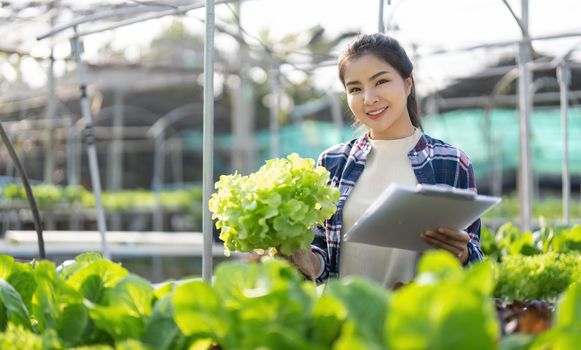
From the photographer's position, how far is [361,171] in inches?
92.7

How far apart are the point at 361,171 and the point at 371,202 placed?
12cm

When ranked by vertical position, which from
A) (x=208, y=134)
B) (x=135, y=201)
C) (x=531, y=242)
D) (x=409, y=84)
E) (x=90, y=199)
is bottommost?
(x=135, y=201)

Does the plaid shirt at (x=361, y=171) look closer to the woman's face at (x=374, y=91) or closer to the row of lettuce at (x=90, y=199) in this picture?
the woman's face at (x=374, y=91)

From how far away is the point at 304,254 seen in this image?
2.02m

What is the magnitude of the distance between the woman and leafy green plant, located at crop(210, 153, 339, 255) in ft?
1.14

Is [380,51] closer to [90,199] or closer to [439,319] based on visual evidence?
[439,319]

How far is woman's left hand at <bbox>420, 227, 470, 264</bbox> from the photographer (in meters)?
1.88

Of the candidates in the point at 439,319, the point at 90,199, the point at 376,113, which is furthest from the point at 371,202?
the point at 90,199

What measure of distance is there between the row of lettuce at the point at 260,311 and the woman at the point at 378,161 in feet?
1.91

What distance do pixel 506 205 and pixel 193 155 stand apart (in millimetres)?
11783

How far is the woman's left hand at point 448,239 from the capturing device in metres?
1.88

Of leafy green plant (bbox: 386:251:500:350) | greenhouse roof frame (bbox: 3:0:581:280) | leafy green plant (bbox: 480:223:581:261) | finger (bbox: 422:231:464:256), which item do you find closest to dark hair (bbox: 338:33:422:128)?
greenhouse roof frame (bbox: 3:0:581:280)

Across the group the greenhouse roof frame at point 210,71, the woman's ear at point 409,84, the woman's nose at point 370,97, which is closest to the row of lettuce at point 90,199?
the greenhouse roof frame at point 210,71

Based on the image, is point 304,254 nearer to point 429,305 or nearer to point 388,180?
point 388,180
